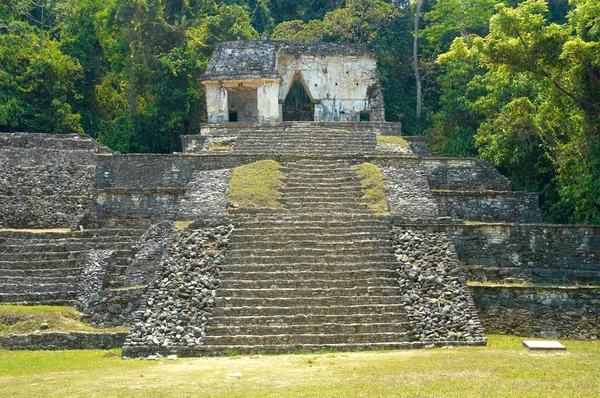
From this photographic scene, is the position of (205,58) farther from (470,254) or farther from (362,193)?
(470,254)

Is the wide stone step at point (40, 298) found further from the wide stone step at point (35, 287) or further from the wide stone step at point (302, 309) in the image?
the wide stone step at point (302, 309)

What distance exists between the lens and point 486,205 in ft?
61.4

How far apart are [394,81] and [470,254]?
1568 cm

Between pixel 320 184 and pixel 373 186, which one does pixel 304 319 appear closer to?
pixel 373 186

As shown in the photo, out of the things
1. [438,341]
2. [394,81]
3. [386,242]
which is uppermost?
[394,81]

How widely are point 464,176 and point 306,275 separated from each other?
23.8 ft

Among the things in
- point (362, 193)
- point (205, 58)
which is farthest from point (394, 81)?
point (362, 193)

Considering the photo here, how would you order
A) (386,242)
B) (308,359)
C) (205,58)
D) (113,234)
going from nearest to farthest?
(308,359)
(386,242)
(113,234)
(205,58)

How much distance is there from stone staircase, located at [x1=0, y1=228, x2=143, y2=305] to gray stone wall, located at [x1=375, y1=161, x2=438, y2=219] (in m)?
5.40

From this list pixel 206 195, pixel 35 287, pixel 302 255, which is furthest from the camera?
pixel 206 195

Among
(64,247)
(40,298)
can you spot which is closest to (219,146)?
(64,247)

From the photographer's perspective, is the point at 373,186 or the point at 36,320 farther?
the point at 373,186

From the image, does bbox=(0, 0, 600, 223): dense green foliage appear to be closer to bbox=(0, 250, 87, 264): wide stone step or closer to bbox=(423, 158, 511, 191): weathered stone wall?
bbox=(423, 158, 511, 191): weathered stone wall

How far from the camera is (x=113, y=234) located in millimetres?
17375
